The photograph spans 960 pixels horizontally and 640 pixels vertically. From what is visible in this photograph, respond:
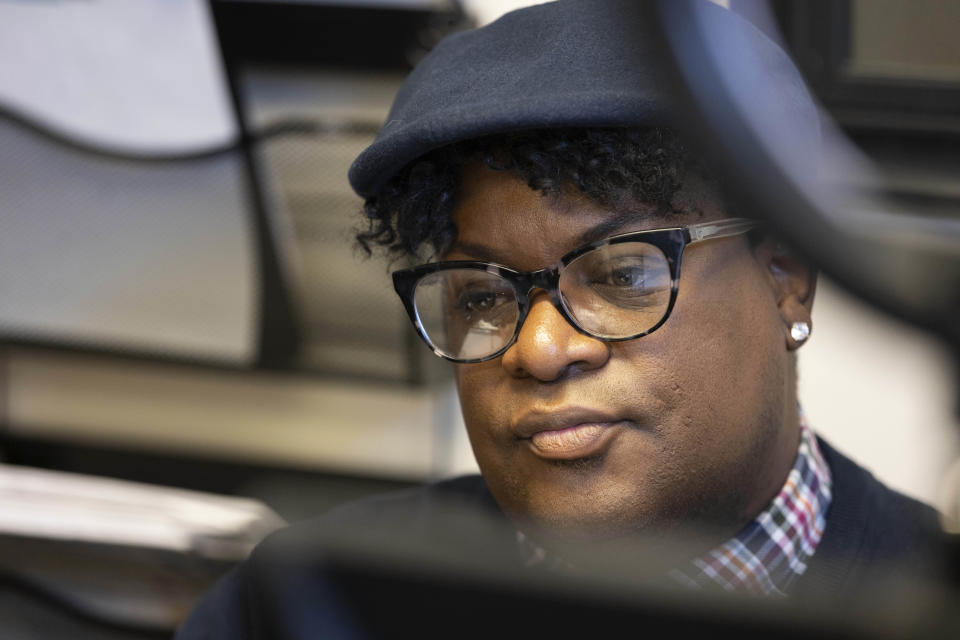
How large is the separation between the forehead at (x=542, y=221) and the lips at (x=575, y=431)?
0.34ft

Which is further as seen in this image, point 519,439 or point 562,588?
point 519,439

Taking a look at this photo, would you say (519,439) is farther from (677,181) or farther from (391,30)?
(391,30)

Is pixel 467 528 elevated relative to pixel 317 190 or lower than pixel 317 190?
lower

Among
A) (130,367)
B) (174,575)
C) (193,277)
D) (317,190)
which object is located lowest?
(174,575)

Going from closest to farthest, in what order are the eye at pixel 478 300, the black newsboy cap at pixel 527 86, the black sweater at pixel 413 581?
1. the black sweater at pixel 413 581
2. the black newsboy cap at pixel 527 86
3. the eye at pixel 478 300

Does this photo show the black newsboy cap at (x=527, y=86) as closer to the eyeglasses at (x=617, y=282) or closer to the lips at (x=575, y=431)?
the eyeglasses at (x=617, y=282)

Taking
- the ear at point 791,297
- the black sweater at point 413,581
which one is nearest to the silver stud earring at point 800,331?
the ear at point 791,297

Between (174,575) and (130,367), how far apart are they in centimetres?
55

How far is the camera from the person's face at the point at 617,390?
62 cm

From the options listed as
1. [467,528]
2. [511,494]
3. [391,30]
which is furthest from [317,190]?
[467,528]

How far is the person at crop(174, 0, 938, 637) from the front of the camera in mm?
605

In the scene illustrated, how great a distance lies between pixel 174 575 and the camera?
108cm

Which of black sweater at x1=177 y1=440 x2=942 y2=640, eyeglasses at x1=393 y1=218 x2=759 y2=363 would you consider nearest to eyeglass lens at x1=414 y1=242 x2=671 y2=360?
eyeglasses at x1=393 y1=218 x2=759 y2=363

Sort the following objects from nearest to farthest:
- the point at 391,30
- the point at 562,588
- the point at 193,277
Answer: the point at 562,588, the point at 391,30, the point at 193,277
